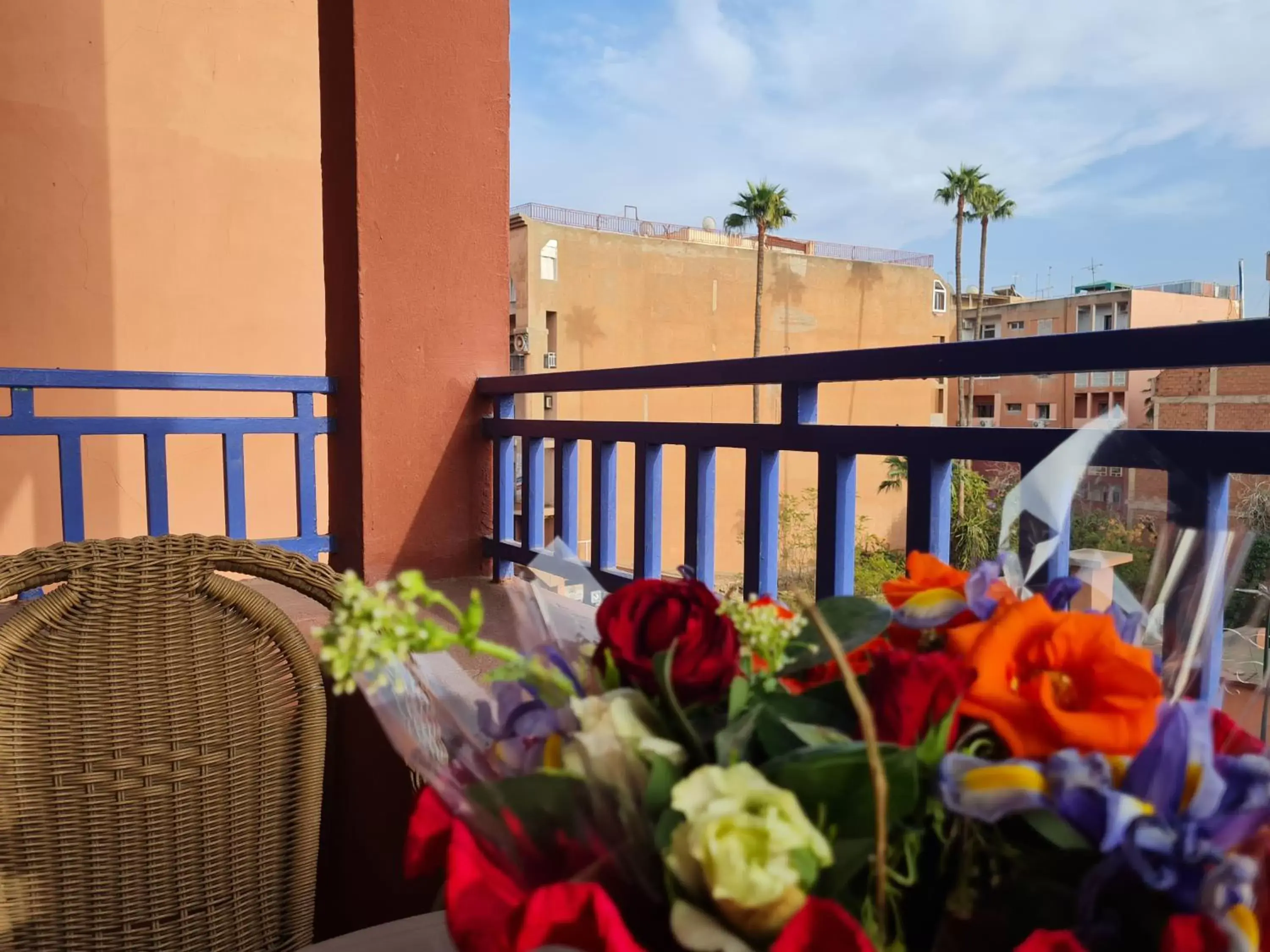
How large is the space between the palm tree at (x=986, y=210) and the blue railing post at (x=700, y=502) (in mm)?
26080

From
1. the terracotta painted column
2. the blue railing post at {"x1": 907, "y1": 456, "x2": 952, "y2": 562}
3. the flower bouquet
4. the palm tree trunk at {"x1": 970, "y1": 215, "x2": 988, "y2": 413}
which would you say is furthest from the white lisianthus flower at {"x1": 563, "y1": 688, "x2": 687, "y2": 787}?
the palm tree trunk at {"x1": 970, "y1": 215, "x2": 988, "y2": 413}

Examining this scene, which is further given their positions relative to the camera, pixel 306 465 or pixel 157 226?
pixel 157 226

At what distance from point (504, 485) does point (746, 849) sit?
97.0 inches

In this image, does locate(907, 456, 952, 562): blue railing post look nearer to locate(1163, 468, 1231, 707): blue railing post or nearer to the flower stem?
locate(1163, 468, 1231, 707): blue railing post

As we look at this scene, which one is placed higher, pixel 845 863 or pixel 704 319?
pixel 704 319

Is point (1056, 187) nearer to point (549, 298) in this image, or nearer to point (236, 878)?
point (549, 298)

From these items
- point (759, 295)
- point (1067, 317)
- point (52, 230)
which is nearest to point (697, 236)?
point (759, 295)

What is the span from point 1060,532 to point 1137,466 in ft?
0.32

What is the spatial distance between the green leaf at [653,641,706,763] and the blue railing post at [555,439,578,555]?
6.83 ft

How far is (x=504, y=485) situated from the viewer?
270 cm

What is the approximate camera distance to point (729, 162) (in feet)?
142

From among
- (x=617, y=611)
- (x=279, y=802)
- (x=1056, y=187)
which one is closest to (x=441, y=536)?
(x=279, y=802)

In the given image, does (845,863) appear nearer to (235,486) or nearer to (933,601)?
(933,601)

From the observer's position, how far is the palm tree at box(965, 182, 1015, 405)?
87.8 ft
